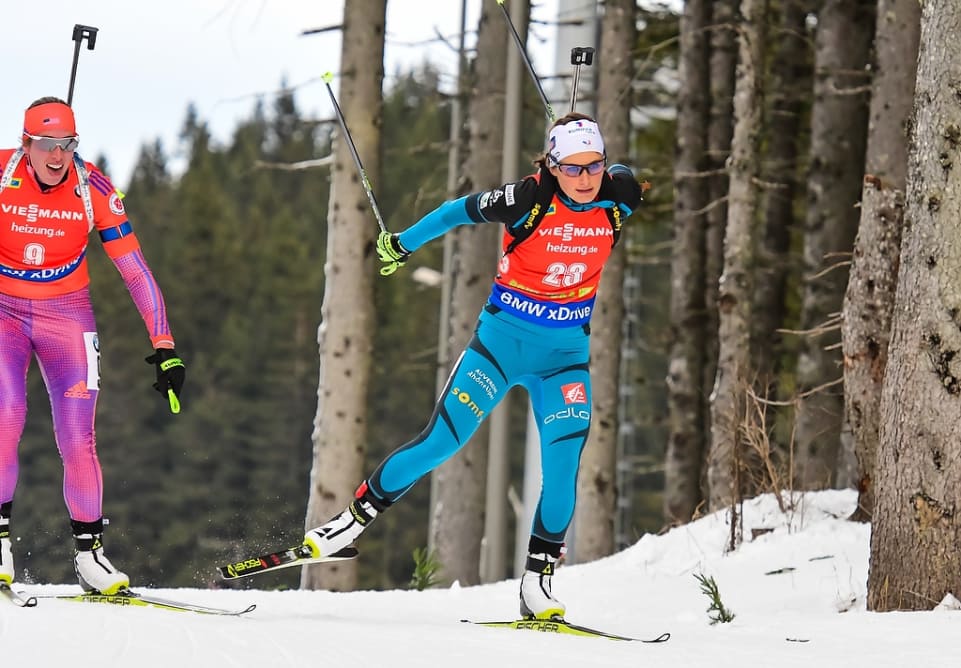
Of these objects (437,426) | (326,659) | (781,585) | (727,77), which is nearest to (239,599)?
(437,426)

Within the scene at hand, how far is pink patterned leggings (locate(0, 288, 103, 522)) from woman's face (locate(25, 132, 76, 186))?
58cm

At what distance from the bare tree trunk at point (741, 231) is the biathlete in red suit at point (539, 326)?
553cm

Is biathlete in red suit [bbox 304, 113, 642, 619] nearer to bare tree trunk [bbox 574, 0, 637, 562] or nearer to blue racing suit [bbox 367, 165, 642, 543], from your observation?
blue racing suit [bbox 367, 165, 642, 543]

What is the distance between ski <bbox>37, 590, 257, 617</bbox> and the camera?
6215 mm

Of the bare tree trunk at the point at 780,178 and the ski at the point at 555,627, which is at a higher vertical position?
the bare tree trunk at the point at 780,178

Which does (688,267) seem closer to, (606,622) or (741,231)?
(741,231)

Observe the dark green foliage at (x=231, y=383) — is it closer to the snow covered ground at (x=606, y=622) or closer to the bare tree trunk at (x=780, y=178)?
the bare tree trunk at (x=780, y=178)

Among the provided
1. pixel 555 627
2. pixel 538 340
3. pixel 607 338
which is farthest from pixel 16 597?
pixel 607 338

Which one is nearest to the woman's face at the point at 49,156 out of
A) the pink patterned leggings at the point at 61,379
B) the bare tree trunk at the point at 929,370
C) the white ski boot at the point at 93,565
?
the pink patterned leggings at the point at 61,379

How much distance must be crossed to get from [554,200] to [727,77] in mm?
11077

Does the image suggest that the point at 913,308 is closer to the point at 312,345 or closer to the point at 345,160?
the point at 345,160

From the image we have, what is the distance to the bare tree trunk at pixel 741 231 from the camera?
1177 cm

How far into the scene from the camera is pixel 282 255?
5850 centimetres

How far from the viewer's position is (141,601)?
6.31 metres
